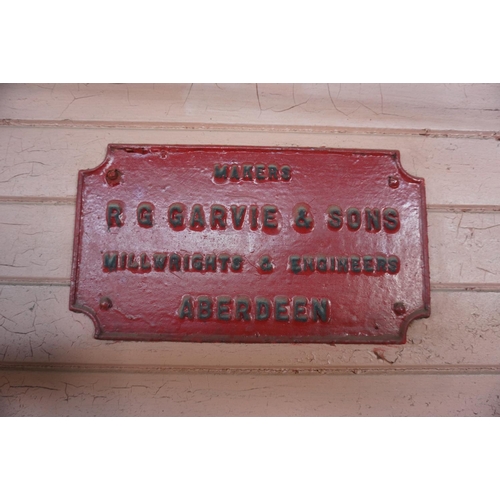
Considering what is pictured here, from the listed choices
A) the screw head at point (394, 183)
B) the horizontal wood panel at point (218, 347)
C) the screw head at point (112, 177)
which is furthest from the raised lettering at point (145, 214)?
the screw head at point (394, 183)

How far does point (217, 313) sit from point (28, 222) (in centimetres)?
79

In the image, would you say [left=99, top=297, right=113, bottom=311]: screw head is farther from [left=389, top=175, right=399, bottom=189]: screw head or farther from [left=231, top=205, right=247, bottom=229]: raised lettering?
[left=389, top=175, right=399, bottom=189]: screw head

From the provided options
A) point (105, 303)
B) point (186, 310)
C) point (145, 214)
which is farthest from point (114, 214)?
point (186, 310)

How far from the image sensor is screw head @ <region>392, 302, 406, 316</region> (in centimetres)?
122

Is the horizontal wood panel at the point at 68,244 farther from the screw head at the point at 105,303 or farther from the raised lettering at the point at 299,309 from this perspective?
the raised lettering at the point at 299,309

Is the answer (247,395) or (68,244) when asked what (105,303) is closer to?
(68,244)

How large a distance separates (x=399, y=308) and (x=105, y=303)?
1065mm

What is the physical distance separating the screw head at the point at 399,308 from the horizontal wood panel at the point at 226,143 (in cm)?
42

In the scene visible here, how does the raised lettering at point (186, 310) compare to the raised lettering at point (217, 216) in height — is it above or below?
below

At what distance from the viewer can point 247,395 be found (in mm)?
1204

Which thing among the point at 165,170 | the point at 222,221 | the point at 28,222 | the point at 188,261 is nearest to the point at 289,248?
the point at 222,221

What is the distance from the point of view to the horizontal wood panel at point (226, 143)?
1.28m

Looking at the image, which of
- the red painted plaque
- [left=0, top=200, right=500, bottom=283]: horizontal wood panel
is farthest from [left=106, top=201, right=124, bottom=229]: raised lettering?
[left=0, top=200, right=500, bottom=283]: horizontal wood panel

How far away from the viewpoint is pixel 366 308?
1.22 m
